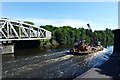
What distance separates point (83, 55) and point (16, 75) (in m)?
36.1

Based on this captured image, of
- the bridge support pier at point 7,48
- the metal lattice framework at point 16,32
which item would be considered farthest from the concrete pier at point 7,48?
the metal lattice framework at point 16,32

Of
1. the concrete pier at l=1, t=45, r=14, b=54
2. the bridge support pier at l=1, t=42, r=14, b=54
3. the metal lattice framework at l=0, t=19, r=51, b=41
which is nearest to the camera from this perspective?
the bridge support pier at l=1, t=42, r=14, b=54

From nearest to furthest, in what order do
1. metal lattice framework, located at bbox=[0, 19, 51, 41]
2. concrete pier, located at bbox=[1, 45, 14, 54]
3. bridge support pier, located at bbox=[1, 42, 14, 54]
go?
1. bridge support pier, located at bbox=[1, 42, 14, 54]
2. concrete pier, located at bbox=[1, 45, 14, 54]
3. metal lattice framework, located at bbox=[0, 19, 51, 41]

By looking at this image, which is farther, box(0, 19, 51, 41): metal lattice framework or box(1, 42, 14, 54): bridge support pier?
box(0, 19, 51, 41): metal lattice framework

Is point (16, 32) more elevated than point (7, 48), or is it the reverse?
point (16, 32)

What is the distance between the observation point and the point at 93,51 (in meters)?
78.8

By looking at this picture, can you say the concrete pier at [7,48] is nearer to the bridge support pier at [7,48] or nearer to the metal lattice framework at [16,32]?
the bridge support pier at [7,48]

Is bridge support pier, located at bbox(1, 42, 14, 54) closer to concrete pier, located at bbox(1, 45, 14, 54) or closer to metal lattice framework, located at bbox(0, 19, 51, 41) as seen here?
concrete pier, located at bbox(1, 45, 14, 54)

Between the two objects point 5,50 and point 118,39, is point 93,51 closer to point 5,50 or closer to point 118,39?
point 118,39

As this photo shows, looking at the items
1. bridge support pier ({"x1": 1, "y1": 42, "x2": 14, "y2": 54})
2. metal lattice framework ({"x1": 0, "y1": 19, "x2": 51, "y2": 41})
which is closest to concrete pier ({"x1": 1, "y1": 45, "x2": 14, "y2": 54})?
bridge support pier ({"x1": 1, "y1": 42, "x2": 14, "y2": 54})

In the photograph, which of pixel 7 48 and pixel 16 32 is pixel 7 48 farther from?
pixel 16 32

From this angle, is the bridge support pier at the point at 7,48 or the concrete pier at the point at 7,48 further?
the concrete pier at the point at 7,48

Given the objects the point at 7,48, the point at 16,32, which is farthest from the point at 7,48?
the point at 16,32

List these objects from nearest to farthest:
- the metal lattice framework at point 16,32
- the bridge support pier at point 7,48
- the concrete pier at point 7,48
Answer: the bridge support pier at point 7,48
the concrete pier at point 7,48
the metal lattice framework at point 16,32
